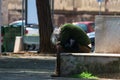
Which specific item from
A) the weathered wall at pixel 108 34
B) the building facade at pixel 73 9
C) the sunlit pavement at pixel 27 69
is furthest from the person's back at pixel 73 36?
the building facade at pixel 73 9

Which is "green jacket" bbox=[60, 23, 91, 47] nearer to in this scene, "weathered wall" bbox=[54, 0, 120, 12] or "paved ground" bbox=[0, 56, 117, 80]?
"paved ground" bbox=[0, 56, 117, 80]

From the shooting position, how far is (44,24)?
2131 cm

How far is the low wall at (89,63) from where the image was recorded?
12.7m

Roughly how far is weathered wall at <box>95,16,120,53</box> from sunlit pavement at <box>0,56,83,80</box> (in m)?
1.65

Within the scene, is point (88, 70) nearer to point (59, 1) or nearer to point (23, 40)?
point (23, 40)

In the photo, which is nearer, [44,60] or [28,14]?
[44,60]

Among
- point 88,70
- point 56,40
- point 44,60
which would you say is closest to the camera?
point 88,70

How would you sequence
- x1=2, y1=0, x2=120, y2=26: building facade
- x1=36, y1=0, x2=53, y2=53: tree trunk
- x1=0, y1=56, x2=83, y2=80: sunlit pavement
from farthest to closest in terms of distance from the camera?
x1=2, y1=0, x2=120, y2=26: building facade → x1=36, y1=0, x2=53, y2=53: tree trunk → x1=0, y1=56, x2=83, y2=80: sunlit pavement

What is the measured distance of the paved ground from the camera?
13.1 m

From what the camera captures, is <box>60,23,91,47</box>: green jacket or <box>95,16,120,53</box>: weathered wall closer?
<box>95,16,120,53</box>: weathered wall

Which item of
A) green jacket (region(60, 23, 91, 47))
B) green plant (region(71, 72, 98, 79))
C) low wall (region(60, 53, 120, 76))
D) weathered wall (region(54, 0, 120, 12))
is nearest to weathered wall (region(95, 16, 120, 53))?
low wall (region(60, 53, 120, 76))

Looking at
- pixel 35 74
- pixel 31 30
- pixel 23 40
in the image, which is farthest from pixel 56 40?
pixel 31 30

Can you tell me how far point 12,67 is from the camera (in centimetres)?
1598

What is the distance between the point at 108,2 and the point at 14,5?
8541 millimetres
